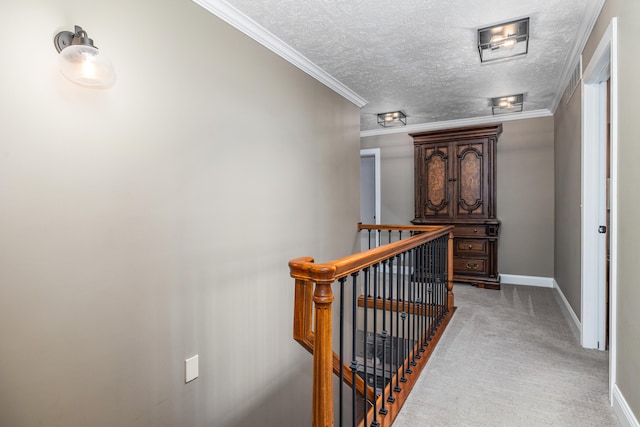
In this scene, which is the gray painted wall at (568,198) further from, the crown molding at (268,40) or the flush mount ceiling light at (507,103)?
the crown molding at (268,40)

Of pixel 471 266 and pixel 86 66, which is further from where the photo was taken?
pixel 471 266

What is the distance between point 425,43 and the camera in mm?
2676

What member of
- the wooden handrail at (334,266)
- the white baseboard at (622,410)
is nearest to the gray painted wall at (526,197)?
the white baseboard at (622,410)

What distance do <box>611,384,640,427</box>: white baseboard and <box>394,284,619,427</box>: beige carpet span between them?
4 centimetres

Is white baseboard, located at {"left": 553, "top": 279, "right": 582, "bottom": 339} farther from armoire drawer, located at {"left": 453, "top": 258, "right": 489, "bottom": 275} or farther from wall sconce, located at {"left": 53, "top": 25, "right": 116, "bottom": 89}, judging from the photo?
wall sconce, located at {"left": 53, "top": 25, "right": 116, "bottom": 89}

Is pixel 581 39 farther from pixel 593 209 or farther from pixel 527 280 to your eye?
pixel 527 280

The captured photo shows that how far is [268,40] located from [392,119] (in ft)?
8.42

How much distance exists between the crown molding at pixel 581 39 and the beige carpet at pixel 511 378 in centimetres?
224

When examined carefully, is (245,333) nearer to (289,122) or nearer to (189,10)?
(289,122)

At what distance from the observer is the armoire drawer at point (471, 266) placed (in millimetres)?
4531

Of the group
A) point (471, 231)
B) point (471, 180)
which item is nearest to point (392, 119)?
point (471, 180)

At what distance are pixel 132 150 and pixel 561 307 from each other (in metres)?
4.13

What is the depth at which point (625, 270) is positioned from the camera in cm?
168

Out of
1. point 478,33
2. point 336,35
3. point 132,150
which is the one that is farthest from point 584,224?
point 132,150
